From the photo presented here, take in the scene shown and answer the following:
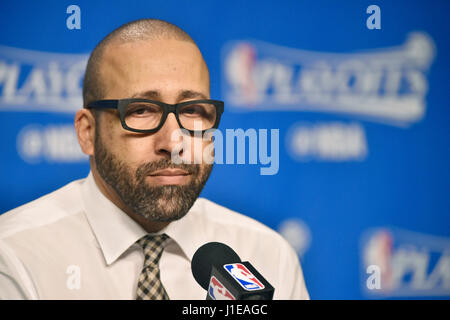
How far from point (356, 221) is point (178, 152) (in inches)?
28.9

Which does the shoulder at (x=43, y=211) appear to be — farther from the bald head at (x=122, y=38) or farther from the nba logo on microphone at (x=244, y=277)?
the nba logo on microphone at (x=244, y=277)

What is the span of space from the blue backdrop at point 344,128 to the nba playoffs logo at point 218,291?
0.77m

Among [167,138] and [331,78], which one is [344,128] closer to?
[331,78]

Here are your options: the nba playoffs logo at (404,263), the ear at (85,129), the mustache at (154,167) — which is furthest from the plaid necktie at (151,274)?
the nba playoffs logo at (404,263)

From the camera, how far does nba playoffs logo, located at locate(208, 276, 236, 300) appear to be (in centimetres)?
70

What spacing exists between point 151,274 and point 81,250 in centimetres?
20

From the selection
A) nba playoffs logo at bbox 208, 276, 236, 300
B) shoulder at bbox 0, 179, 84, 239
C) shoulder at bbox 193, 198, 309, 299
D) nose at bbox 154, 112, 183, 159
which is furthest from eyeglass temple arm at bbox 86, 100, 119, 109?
nba playoffs logo at bbox 208, 276, 236, 300

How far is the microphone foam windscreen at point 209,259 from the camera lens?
0.83 meters

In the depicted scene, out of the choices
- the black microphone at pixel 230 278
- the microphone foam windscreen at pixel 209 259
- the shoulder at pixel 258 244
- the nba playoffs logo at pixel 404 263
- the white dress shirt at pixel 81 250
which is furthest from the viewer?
the nba playoffs logo at pixel 404 263

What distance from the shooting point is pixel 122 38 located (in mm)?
1229

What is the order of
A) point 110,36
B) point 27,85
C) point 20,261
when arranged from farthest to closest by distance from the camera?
1. point 27,85
2. point 110,36
3. point 20,261

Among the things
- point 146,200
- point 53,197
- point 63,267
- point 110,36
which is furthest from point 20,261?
point 110,36
